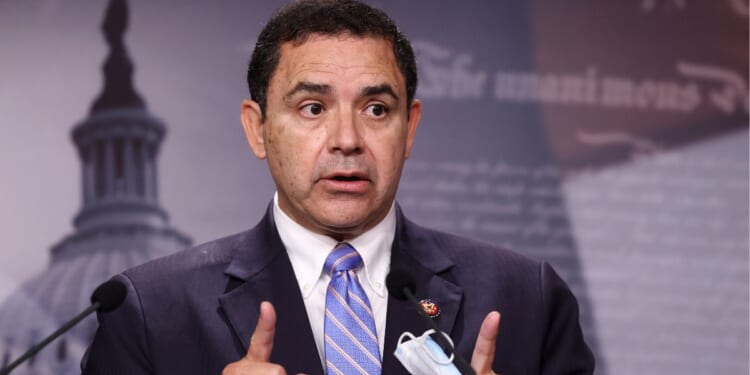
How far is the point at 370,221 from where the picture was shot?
6.88 feet

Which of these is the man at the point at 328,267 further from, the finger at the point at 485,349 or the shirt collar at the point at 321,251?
the finger at the point at 485,349

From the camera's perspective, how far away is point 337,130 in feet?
6.46

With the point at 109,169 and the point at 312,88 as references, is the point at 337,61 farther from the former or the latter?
the point at 109,169

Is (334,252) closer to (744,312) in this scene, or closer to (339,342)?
(339,342)

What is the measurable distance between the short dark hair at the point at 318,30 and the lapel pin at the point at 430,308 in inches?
15.7

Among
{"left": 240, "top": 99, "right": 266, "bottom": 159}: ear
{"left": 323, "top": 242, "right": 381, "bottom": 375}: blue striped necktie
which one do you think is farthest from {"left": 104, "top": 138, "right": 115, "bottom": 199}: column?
{"left": 323, "top": 242, "right": 381, "bottom": 375}: blue striped necktie

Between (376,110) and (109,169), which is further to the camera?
(109,169)

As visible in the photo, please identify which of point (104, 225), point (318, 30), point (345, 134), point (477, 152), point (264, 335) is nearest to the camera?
point (264, 335)

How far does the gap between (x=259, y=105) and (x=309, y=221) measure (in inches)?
10.1

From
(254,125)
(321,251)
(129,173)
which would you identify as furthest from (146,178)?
(321,251)

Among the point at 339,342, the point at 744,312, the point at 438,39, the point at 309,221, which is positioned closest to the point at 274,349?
the point at 339,342

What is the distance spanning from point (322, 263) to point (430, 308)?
22cm

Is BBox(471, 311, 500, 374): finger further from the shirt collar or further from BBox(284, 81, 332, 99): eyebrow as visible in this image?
BBox(284, 81, 332, 99): eyebrow

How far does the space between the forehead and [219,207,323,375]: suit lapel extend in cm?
32
